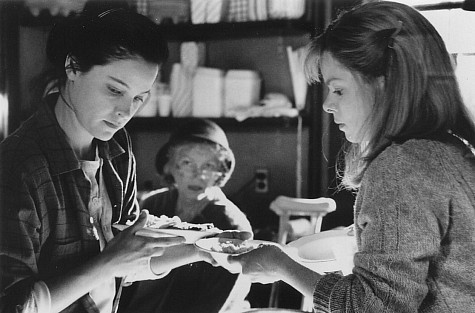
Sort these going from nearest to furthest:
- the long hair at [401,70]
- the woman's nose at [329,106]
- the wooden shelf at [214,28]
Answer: the long hair at [401,70], the woman's nose at [329,106], the wooden shelf at [214,28]

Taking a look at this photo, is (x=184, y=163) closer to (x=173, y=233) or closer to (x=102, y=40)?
(x=173, y=233)

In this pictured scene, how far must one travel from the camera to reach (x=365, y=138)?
106cm

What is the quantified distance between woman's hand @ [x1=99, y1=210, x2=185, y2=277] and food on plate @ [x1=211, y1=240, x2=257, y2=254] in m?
0.08

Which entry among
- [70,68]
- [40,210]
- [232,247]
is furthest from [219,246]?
[70,68]

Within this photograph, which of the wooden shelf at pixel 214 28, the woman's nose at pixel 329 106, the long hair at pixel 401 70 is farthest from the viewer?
the wooden shelf at pixel 214 28

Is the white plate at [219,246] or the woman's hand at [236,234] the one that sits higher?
the woman's hand at [236,234]

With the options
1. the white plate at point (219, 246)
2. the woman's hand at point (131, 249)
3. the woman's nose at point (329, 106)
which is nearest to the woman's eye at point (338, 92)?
the woman's nose at point (329, 106)

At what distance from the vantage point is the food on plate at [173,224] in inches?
48.3

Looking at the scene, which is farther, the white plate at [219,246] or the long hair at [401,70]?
the white plate at [219,246]

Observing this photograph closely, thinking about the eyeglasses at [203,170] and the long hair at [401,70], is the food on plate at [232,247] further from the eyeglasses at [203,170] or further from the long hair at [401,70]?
the long hair at [401,70]

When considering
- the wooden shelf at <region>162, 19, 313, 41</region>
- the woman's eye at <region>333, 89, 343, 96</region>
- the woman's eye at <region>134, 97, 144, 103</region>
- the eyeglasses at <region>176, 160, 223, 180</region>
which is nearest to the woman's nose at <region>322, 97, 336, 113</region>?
the woman's eye at <region>333, 89, 343, 96</region>

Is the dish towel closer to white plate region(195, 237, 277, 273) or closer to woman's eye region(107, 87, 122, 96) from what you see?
woman's eye region(107, 87, 122, 96)

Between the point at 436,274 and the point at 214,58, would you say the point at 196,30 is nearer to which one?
the point at 214,58

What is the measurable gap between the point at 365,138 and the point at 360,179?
9cm
